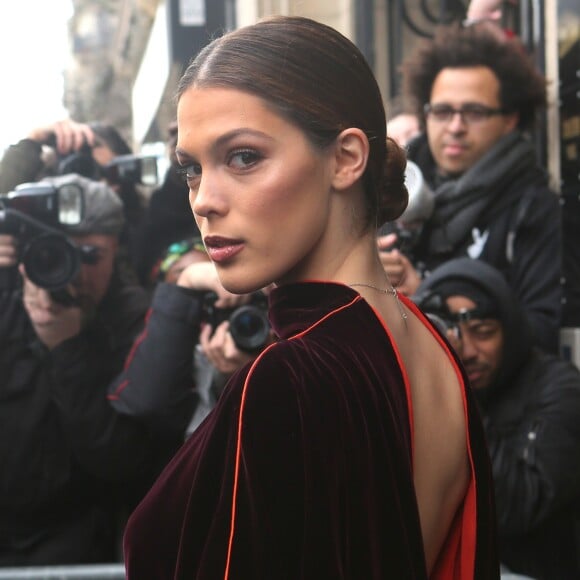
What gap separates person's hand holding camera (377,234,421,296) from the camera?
322cm

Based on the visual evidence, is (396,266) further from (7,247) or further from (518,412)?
(7,247)

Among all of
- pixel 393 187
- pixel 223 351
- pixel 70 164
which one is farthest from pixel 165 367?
pixel 393 187

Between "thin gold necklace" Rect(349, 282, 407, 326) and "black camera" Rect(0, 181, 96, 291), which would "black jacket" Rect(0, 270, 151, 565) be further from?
"thin gold necklace" Rect(349, 282, 407, 326)

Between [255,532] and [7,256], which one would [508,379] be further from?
[255,532]

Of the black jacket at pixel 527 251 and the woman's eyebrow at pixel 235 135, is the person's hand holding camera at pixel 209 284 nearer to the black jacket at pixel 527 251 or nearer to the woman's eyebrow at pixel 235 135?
the black jacket at pixel 527 251

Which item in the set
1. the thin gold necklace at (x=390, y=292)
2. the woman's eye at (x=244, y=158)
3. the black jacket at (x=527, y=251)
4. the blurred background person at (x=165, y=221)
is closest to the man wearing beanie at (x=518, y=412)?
the black jacket at (x=527, y=251)

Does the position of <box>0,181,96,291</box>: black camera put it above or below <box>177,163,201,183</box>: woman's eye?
below

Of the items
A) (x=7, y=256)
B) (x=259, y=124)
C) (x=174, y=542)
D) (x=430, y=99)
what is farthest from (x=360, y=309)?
(x=430, y=99)

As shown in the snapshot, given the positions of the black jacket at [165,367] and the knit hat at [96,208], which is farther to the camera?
the knit hat at [96,208]

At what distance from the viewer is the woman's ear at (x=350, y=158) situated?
58.3 inches

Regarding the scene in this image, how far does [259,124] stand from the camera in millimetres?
1441

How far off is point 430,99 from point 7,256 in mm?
1637

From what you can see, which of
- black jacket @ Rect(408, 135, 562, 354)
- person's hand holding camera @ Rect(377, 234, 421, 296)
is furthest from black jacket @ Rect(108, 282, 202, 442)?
black jacket @ Rect(408, 135, 562, 354)

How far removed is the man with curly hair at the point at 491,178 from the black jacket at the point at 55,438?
94cm
